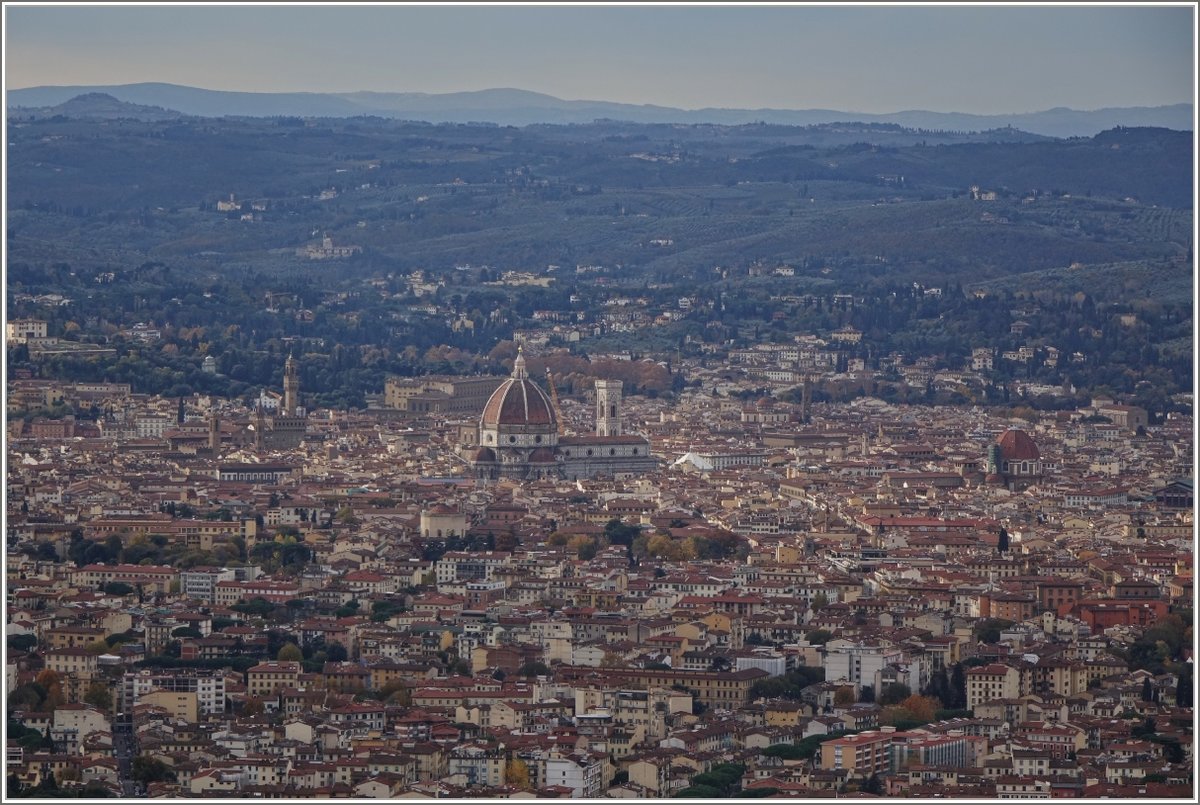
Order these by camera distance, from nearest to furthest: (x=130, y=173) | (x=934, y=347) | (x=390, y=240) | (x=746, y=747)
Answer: (x=746, y=747) → (x=934, y=347) → (x=390, y=240) → (x=130, y=173)

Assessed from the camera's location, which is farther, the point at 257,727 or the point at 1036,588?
the point at 1036,588

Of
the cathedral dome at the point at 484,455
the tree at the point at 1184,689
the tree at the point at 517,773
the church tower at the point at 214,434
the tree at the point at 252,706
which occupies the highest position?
the tree at the point at 517,773

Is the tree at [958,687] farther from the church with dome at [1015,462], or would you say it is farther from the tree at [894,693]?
the church with dome at [1015,462]


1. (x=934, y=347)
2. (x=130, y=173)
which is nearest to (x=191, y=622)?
(x=934, y=347)


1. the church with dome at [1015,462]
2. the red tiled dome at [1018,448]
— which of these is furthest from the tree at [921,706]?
the red tiled dome at [1018,448]

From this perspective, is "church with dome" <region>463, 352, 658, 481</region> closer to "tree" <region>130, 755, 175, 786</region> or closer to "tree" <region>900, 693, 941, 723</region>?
"tree" <region>900, 693, 941, 723</region>

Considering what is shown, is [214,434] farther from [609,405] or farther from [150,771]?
[150,771]

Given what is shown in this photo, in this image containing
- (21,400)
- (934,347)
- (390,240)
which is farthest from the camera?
(390,240)

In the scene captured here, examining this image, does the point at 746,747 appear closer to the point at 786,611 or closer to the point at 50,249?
the point at 786,611
